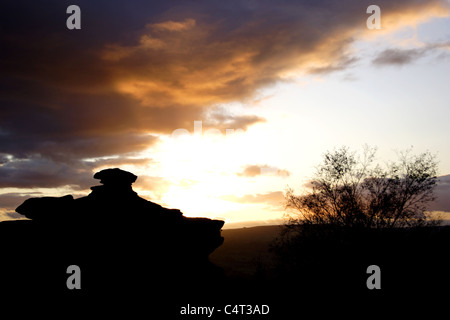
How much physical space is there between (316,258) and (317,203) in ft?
18.3

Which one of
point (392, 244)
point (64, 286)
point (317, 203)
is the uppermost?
point (317, 203)

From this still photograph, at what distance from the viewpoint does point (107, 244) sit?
31.4m

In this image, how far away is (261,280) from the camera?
120 feet

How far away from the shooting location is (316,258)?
3130 centimetres

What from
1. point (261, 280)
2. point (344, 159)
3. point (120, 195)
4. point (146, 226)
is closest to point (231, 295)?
point (261, 280)

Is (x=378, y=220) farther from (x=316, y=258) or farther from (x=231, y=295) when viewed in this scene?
(x=231, y=295)

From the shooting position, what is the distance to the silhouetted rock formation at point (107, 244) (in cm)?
2925

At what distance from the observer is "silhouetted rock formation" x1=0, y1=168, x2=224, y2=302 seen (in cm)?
2925
